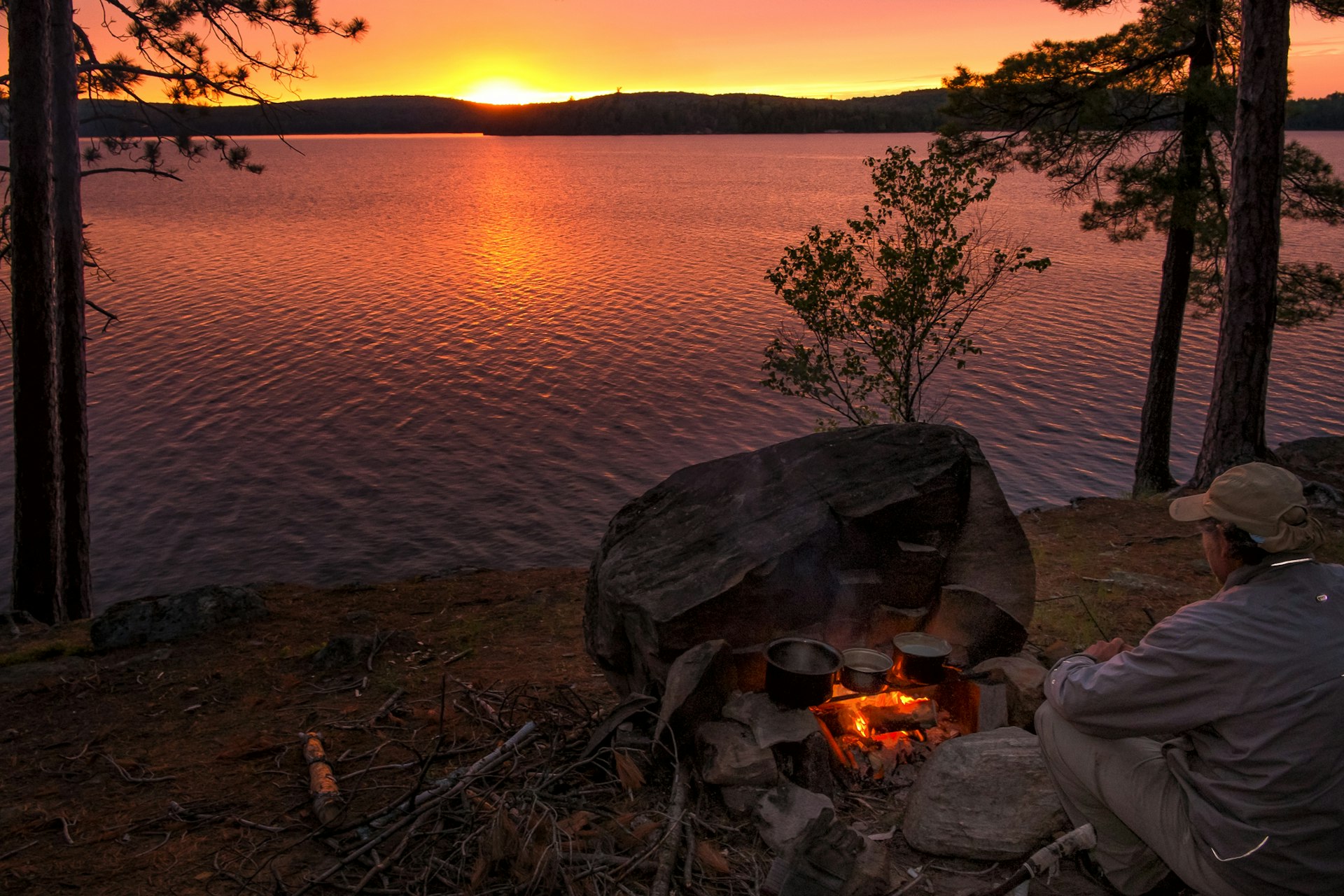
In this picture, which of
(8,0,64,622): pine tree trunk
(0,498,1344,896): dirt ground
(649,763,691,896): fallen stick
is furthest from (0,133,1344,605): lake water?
(649,763,691,896): fallen stick

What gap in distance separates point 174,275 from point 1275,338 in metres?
39.1

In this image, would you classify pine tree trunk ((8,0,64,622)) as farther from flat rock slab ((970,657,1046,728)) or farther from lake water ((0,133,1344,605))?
flat rock slab ((970,657,1046,728))

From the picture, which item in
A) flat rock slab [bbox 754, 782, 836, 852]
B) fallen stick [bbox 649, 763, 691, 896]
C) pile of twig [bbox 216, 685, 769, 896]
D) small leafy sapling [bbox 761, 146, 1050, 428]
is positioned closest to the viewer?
fallen stick [bbox 649, 763, 691, 896]

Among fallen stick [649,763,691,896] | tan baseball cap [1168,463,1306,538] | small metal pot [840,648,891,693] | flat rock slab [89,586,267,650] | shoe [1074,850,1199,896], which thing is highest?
tan baseball cap [1168,463,1306,538]

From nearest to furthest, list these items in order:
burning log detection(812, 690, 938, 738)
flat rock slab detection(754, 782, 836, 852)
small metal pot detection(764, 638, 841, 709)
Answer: flat rock slab detection(754, 782, 836, 852), small metal pot detection(764, 638, 841, 709), burning log detection(812, 690, 938, 738)

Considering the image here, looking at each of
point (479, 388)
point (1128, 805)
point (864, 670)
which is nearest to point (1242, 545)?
point (1128, 805)

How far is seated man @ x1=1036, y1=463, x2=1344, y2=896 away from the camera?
309 centimetres

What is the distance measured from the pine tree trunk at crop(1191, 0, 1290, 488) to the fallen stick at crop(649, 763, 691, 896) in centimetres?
911

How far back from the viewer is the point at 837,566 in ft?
19.5

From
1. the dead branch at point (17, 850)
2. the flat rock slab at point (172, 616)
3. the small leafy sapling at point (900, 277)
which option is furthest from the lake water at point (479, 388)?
the dead branch at point (17, 850)

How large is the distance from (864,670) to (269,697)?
16.9ft

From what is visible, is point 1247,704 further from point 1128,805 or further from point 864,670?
point 864,670

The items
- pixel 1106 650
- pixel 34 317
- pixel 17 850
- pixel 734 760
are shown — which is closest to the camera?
pixel 1106 650

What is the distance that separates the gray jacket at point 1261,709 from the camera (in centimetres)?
307
